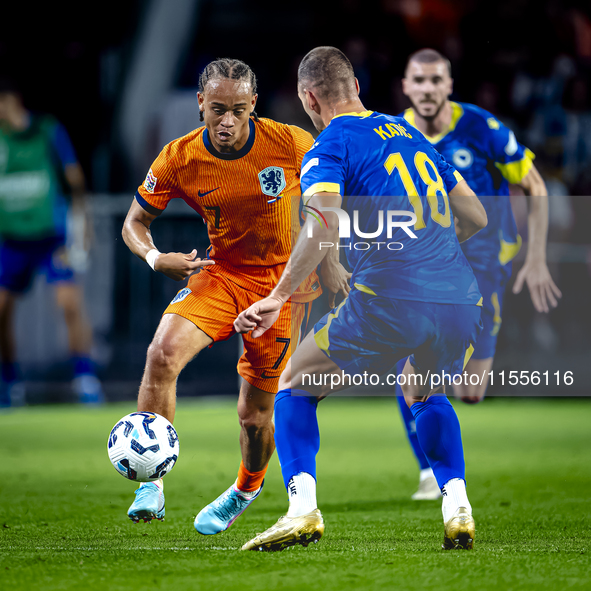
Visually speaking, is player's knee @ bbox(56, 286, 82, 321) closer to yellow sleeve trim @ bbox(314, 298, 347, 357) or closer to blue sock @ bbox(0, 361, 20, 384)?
blue sock @ bbox(0, 361, 20, 384)

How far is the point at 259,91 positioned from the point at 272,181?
9328 mm

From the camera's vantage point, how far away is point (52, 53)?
1381cm

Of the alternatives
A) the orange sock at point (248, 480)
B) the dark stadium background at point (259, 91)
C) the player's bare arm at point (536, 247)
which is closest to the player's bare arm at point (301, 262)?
the orange sock at point (248, 480)

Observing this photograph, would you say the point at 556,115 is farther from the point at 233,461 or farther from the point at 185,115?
the point at 233,461

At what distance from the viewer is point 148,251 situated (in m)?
4.48

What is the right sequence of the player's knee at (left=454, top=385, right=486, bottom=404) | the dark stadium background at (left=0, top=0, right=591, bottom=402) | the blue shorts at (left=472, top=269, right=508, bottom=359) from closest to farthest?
1. the player's knee at (left=454, top=385, right=486, bottom=404)
2. the blue shorts at (left=472, top=269, right=508, bottom=359)
3. the dark stadium background at (left=0, top=0, right=591, bottom=402)

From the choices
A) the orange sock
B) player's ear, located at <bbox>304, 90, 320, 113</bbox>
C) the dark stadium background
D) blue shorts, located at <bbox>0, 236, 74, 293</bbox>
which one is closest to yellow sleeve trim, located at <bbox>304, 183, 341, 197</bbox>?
player's ear, located at <bbox>304, 90, 320, 113</bbox>

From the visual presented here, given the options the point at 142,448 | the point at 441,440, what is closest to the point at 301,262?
the point at 441,440

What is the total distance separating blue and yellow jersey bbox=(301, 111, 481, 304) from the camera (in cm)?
367

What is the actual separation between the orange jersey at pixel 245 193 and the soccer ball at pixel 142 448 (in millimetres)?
884

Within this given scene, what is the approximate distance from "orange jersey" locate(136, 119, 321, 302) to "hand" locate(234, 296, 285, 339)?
117cm

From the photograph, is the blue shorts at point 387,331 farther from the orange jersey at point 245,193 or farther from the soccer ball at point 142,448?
the orange jersey at point 245,193

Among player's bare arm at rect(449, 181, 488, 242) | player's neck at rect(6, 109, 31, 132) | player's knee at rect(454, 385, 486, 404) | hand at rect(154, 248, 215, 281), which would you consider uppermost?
player's neck at rect(6, 109, 31, 132)

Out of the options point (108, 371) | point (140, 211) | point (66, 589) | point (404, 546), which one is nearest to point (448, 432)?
point (404, 546)
